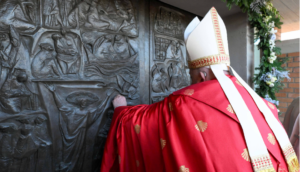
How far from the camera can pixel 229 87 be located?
4.36 feet

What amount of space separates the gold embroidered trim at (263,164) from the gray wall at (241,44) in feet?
7.54

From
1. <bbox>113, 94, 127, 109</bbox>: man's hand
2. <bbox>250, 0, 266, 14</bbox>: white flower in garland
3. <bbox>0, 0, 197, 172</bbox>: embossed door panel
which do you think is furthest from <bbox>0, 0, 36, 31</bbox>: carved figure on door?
<bbox>250, 0, 266, 14</bbox>: white flower in garland

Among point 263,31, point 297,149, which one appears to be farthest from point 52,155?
point 263,31

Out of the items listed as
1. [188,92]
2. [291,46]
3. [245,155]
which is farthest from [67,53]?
[291,46]

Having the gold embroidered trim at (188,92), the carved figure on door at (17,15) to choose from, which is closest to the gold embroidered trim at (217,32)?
the gold embroidered trim at (188,92)

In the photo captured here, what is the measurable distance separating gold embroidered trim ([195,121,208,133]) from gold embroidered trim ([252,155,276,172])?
0.35m

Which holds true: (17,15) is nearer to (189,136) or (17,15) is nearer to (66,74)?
(66,74)

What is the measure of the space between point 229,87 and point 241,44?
2.25m

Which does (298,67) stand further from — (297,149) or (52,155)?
(52,155)

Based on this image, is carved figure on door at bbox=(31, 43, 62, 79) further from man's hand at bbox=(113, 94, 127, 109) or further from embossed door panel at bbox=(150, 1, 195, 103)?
embossed door panel at bbox=(150, 1, 195, 103)

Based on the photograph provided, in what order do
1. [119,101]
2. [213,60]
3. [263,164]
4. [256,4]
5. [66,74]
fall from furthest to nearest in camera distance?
[256,4] → [119,101] → [66,74] → [213,60] → [263,164]

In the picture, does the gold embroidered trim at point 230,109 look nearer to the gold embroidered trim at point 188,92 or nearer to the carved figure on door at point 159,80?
the gold embroidered trim at point 188,92

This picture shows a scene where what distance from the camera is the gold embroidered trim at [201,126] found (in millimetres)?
1214

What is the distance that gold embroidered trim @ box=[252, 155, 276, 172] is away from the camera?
1117mm
